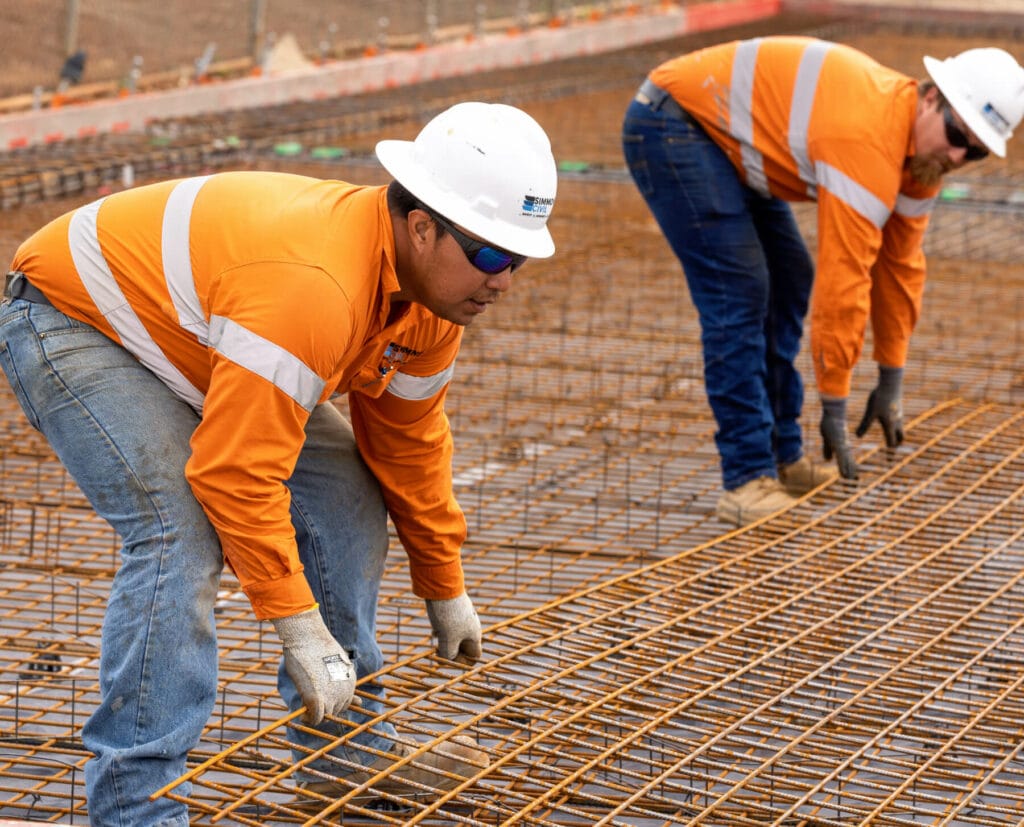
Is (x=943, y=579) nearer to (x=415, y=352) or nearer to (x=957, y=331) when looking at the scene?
(x=415, y=352)

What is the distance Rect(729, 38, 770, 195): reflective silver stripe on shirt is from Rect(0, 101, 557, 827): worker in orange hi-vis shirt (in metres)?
2.14

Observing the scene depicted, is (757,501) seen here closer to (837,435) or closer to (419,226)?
(837,435)

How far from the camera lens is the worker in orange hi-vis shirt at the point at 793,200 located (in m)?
4.58

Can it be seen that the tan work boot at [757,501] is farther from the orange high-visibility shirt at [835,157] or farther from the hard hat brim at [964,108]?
the hard hat brim at [964,108]

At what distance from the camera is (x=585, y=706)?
11.9ft

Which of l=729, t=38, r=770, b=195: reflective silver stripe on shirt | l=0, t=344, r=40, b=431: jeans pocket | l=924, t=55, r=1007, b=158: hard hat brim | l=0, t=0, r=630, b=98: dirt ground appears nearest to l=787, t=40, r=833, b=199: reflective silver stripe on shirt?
l=729, t=38, r=770, b=195: reflective silver stripe on shirt

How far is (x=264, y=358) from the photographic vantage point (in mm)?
2705

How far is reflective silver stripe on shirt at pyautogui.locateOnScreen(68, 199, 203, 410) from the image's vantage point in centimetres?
298

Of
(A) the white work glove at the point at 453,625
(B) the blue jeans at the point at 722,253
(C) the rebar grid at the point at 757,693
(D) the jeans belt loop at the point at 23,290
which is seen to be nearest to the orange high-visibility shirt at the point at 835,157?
(B) the blue jeans at the point at 722,253

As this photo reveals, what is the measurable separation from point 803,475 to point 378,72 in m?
9.46

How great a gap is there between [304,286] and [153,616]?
68 cm

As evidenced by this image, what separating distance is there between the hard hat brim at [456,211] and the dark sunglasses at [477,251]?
0.7 inches

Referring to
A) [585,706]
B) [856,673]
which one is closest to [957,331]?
[856,673]

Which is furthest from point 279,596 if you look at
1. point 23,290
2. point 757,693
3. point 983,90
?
point 983,90
